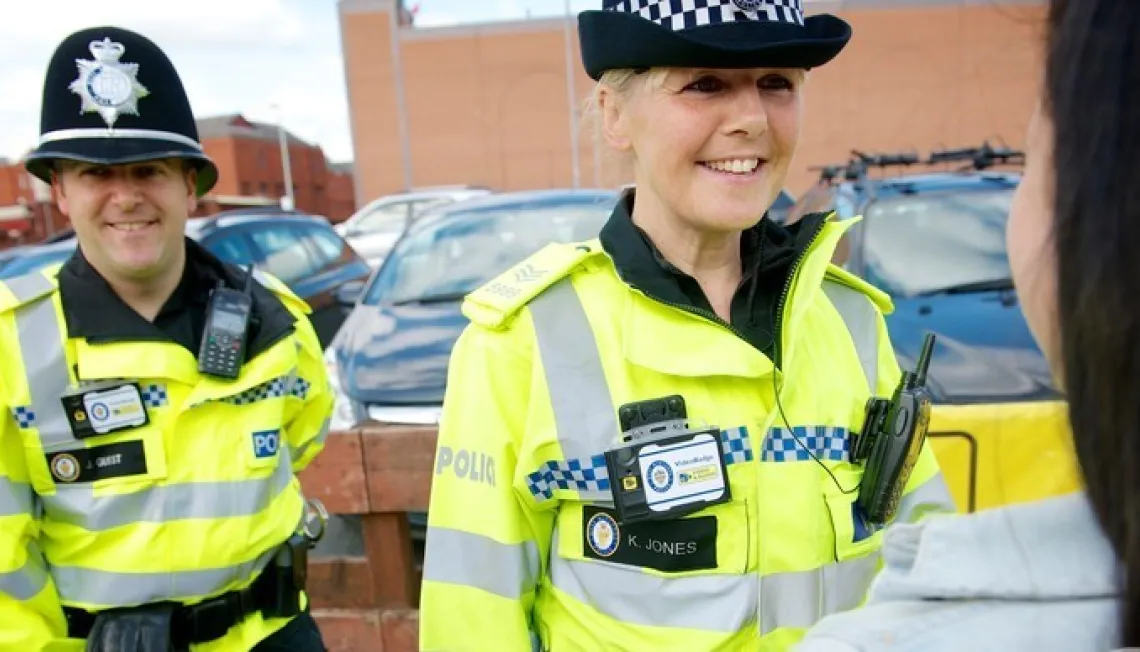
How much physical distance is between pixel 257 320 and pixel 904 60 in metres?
33.3

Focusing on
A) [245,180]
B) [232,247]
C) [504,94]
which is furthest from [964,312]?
[245,180]

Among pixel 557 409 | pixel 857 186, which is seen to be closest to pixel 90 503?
pixel 557 409

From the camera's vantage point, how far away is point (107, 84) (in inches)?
76.7

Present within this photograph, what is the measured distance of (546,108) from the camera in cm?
3231

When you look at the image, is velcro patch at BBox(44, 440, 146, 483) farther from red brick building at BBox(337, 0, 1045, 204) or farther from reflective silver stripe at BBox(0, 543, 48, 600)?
red brick building at BBox(337, 0, 1045, 204)

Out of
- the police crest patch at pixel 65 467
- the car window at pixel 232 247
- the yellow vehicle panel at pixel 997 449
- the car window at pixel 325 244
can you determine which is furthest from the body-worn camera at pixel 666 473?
the car window at pixel 325 244

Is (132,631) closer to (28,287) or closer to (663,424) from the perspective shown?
(28,287)

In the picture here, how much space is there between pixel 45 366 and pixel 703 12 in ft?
5.22

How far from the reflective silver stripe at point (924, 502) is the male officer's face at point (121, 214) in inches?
70.4

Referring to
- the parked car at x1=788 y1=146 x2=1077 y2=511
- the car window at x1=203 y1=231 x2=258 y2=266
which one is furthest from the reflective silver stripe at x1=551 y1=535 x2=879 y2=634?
the car window at x1=203 y1=231 x2=258 y2=266

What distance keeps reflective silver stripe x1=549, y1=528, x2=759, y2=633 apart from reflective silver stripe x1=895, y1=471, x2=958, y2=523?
40 centimetres

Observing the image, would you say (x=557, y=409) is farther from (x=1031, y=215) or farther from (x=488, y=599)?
(x=1031, y=215)

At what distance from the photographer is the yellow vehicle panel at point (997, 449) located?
257 centimetres

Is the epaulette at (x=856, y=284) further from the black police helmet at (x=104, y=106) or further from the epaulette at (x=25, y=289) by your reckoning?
the epaulette at (x=25, y=289)
